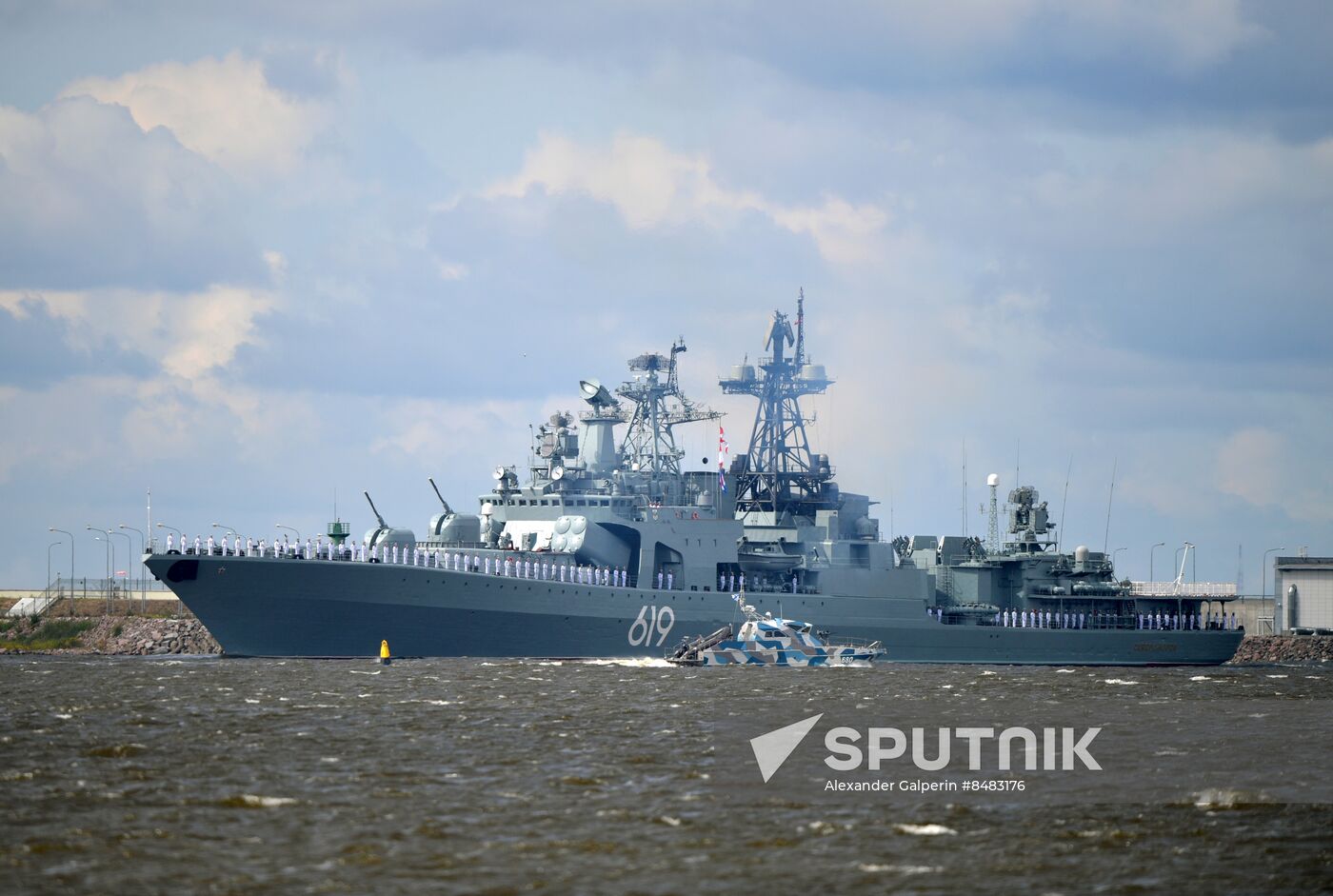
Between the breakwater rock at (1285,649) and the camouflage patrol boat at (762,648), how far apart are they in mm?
42183

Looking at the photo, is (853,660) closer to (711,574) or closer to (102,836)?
(711,574)

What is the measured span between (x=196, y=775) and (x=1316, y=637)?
256 feet

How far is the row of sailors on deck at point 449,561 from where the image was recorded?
163 feet

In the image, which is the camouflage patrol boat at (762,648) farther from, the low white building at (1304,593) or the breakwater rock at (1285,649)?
the low white building at (1304,593)

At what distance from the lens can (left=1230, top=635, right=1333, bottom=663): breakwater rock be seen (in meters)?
87.2

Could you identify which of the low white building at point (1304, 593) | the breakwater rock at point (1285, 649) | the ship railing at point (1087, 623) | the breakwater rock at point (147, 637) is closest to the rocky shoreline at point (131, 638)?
the breakwater rock at point (147, 637)

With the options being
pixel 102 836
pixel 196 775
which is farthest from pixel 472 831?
pixel 196 775

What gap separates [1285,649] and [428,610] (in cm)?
5812

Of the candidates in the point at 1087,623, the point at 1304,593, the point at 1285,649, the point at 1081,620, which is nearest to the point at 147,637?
the point at 1081,620

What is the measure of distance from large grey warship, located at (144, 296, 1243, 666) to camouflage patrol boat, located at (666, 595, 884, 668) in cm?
221

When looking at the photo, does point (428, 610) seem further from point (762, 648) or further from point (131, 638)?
point (131, 638)

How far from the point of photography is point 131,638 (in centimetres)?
7331

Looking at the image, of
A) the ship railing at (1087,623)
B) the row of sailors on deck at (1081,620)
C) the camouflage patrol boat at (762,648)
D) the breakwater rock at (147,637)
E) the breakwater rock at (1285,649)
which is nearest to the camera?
the camouflage patrol boat at (762,648)

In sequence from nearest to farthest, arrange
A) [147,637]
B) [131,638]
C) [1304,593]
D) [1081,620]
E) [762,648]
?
1. [762,648]
2. [1081,620]
3. [147,637]
4. [131,638]
5. [1304,593]
